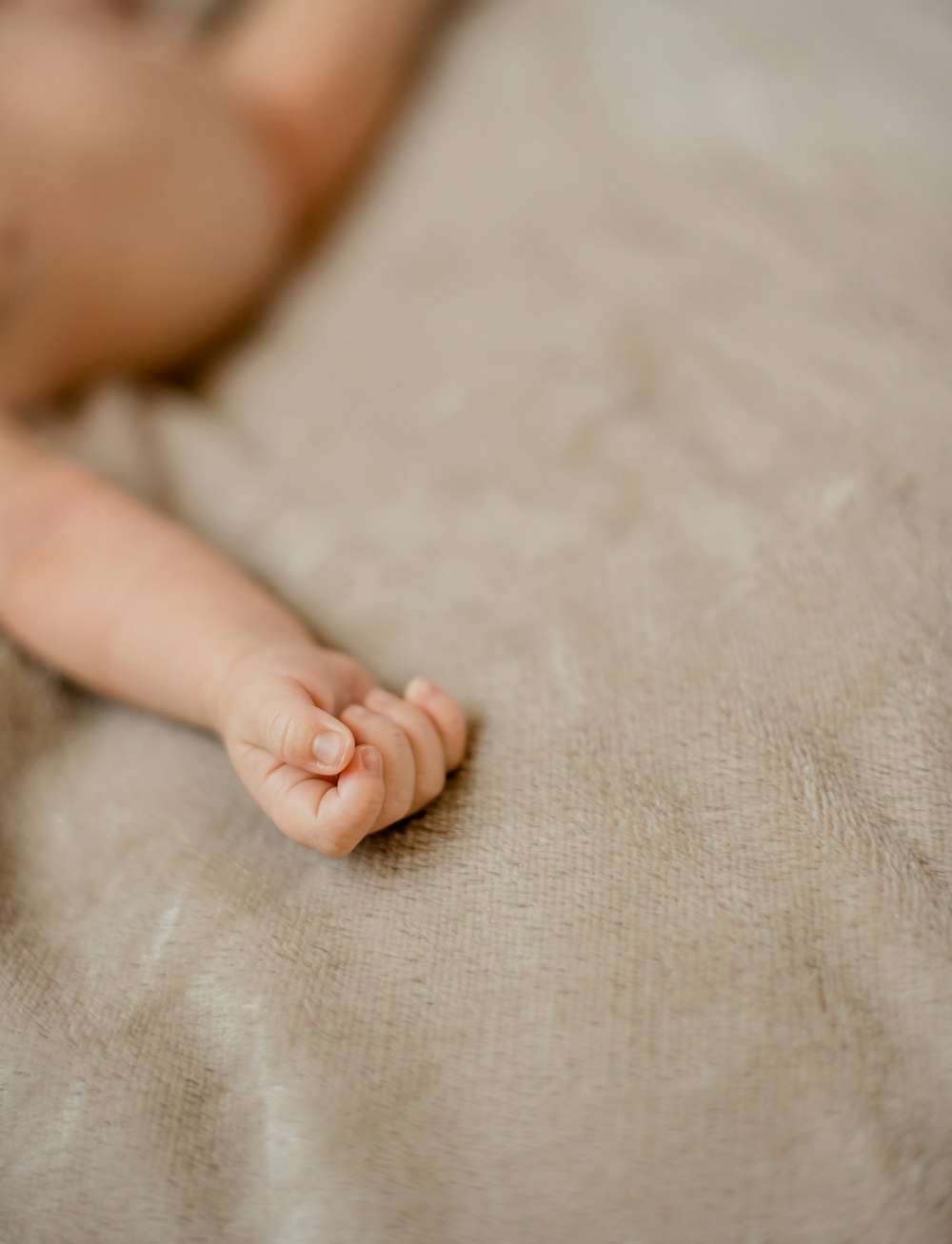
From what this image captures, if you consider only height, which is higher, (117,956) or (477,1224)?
(477,1224)

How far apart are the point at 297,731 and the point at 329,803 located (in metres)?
0.04

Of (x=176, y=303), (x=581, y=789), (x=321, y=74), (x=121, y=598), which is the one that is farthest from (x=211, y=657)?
(x=321, y=74)

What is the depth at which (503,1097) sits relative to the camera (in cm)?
41

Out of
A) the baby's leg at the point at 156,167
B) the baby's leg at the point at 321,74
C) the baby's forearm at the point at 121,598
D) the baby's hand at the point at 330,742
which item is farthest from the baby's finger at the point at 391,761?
the baby's leg at the point at 321,74

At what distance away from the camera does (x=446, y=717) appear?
1.71 ft

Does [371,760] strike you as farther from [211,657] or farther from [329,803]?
[211,657]

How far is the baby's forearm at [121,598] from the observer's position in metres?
0.58

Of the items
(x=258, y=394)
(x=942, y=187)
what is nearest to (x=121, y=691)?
(x=258, y=394)

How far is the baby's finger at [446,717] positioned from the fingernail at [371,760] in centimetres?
5

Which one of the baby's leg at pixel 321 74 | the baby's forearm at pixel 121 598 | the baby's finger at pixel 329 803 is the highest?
the baby's leg at pixel 321 74

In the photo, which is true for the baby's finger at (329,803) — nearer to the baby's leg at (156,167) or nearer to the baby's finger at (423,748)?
the baby's finger at (423,748)

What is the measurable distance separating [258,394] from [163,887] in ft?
1.64

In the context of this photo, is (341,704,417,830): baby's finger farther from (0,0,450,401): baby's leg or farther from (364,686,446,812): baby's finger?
(0,0,450,401): baby's leg

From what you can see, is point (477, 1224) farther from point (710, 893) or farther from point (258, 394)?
point (258, 394)
